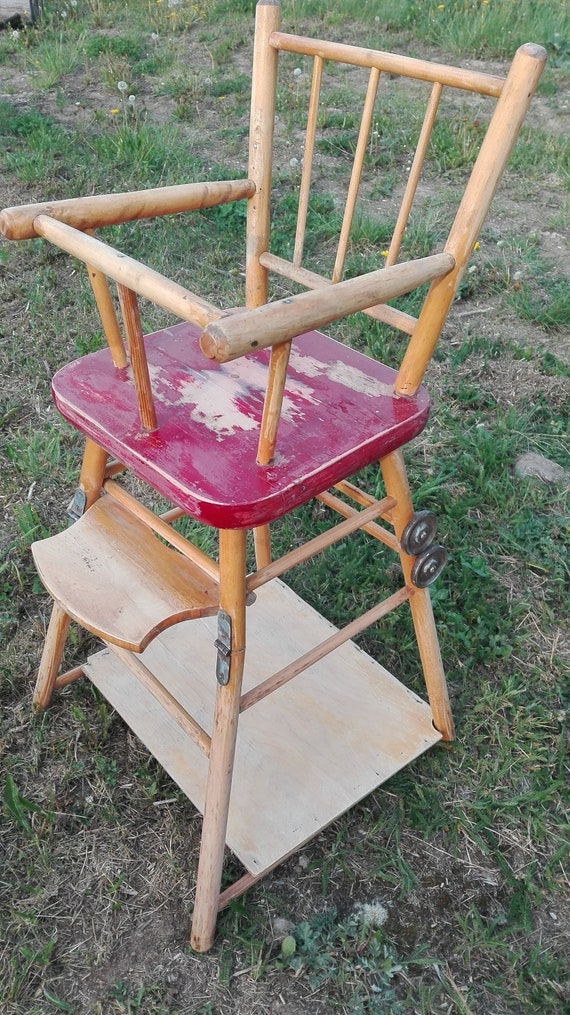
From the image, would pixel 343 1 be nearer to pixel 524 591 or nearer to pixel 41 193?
pixel 41 193

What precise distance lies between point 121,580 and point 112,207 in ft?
1.83

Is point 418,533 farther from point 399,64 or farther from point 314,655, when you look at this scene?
point 399,64

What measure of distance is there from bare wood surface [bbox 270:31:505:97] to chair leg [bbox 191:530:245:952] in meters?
0.71

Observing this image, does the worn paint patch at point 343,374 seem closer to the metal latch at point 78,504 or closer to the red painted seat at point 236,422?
the red painted seat at point 236,422

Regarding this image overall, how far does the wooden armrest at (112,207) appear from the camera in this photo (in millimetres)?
1054

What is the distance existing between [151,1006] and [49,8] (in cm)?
528

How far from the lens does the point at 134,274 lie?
3.00 feet

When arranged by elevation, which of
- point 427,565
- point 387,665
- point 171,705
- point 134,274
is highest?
point 134,274

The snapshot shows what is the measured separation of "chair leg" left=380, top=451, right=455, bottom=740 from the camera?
1.33 metres

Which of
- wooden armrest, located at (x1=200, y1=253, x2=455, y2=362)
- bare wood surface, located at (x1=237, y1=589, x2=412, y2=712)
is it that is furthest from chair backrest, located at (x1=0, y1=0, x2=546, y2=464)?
bare wood surface, located at (x1=237, y1=589, x2=412, y2=712)

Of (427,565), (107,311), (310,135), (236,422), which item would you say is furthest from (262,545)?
(310,135)

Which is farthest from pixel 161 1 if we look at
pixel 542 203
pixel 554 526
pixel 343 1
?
pixel 554 526

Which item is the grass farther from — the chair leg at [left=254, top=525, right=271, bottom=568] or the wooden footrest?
the wooden footrest

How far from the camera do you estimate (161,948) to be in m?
1.27
